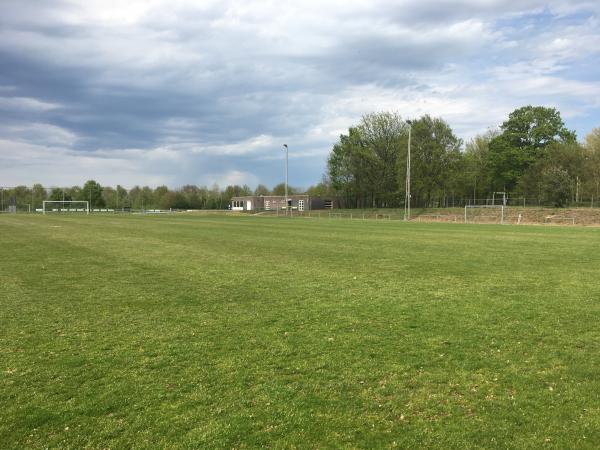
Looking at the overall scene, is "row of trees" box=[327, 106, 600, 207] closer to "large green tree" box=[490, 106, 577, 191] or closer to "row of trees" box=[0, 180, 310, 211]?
"large green tree" box=[490, 106, 577, 191]

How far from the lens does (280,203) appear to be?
416 feet

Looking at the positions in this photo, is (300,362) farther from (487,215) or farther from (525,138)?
(525,138)

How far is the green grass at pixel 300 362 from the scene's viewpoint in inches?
161

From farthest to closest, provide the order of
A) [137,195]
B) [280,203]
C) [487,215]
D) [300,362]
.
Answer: [137,195]
[280,203]
[487,215]
[300,362]

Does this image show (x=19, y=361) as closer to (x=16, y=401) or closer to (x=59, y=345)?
(x=59, y=345)

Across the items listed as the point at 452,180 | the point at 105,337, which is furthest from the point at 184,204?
the point at 105,337

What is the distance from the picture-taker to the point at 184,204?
15088 cm

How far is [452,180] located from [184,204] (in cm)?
9527

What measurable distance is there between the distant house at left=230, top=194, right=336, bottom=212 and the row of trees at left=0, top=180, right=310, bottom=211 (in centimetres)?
1461

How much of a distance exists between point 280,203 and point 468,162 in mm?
57267

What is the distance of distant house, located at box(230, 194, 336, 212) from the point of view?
397 ft

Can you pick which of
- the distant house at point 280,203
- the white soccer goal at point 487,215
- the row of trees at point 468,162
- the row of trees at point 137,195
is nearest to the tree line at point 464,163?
the row of trees at point 468,162

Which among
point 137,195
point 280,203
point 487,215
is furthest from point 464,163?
point 137,195

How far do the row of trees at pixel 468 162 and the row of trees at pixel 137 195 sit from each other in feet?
184
